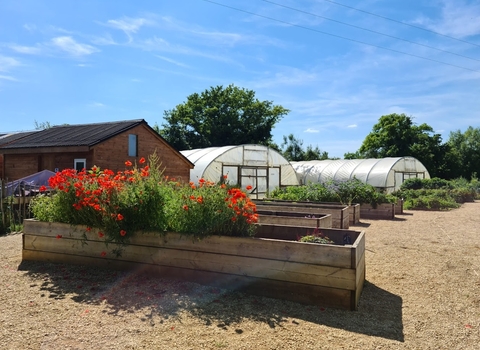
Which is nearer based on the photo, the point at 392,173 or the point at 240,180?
the point at 240,180

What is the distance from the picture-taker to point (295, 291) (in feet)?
12.6

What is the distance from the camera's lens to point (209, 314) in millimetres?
3533

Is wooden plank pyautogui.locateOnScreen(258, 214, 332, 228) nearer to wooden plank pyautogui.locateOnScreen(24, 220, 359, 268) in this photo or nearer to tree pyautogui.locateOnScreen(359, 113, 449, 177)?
wooden plank pyautogui.locateOnScreen(24, 220, 359, 268)

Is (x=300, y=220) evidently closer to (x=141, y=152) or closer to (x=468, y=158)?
(x=141, y=152)

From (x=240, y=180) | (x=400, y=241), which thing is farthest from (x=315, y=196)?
(x=240, y=180)

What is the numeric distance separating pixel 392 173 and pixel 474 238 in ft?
50.4

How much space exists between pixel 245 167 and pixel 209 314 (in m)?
16.2

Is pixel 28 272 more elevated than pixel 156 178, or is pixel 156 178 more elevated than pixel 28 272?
pixel 156 178

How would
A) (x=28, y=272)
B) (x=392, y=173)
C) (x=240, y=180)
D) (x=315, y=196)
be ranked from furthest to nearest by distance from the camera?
(x=392, y=173) < (x=240, y=180) < (x=315, y=196) < (x=28, y=272)

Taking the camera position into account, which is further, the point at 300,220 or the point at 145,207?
the point at 300,220

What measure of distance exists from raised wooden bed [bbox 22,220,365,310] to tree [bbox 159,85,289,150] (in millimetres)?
28809

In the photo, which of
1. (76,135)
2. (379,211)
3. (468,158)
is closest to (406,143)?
(468,158)

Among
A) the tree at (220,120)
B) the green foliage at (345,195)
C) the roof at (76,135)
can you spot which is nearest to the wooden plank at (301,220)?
the green foliage at (345,195)

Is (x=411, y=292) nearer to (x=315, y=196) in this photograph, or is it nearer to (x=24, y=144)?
(x=315, y=196)
